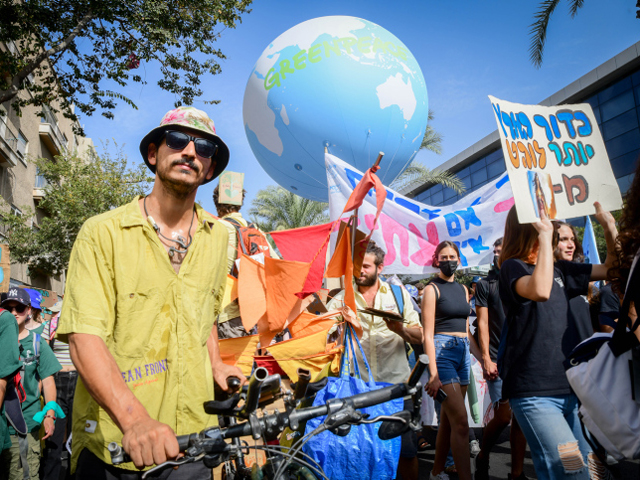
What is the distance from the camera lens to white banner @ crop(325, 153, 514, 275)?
571 centimetres

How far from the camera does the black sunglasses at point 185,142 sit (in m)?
2.12

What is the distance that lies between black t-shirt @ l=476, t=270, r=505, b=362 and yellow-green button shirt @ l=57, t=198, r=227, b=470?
3691 millimetres

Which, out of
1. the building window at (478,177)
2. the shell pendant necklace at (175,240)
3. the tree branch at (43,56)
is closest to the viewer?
the shell pendant necklace at (175,240)

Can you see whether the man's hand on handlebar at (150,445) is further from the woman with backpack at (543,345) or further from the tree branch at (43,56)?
the tree branch at (43,56)

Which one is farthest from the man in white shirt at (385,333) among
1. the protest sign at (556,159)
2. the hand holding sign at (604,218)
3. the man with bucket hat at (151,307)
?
the man with bucket hat at (151,307)

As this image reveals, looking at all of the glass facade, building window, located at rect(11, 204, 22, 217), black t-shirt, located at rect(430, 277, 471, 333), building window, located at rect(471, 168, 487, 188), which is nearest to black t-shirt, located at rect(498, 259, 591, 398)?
black t-shirt, located at rect(430, 277, 471, 333)

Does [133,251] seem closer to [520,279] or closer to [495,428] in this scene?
[520,279]

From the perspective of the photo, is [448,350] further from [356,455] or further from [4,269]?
[4,269]

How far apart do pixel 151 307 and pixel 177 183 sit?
0.55 metres

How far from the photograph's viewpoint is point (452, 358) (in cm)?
447

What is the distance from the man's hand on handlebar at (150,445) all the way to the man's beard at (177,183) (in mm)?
1102

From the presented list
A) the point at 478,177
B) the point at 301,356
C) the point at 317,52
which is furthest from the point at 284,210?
the point at 478,177

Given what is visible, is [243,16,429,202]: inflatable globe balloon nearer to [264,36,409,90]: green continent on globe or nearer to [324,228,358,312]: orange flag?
[264,36,409,90]: green continent on globe

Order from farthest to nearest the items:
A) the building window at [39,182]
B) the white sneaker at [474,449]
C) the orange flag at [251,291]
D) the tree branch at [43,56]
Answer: the building window at [39,182]
the tree branch at [43,56]
the white sneaker at [474,449]
the orange flag at [251,291]
